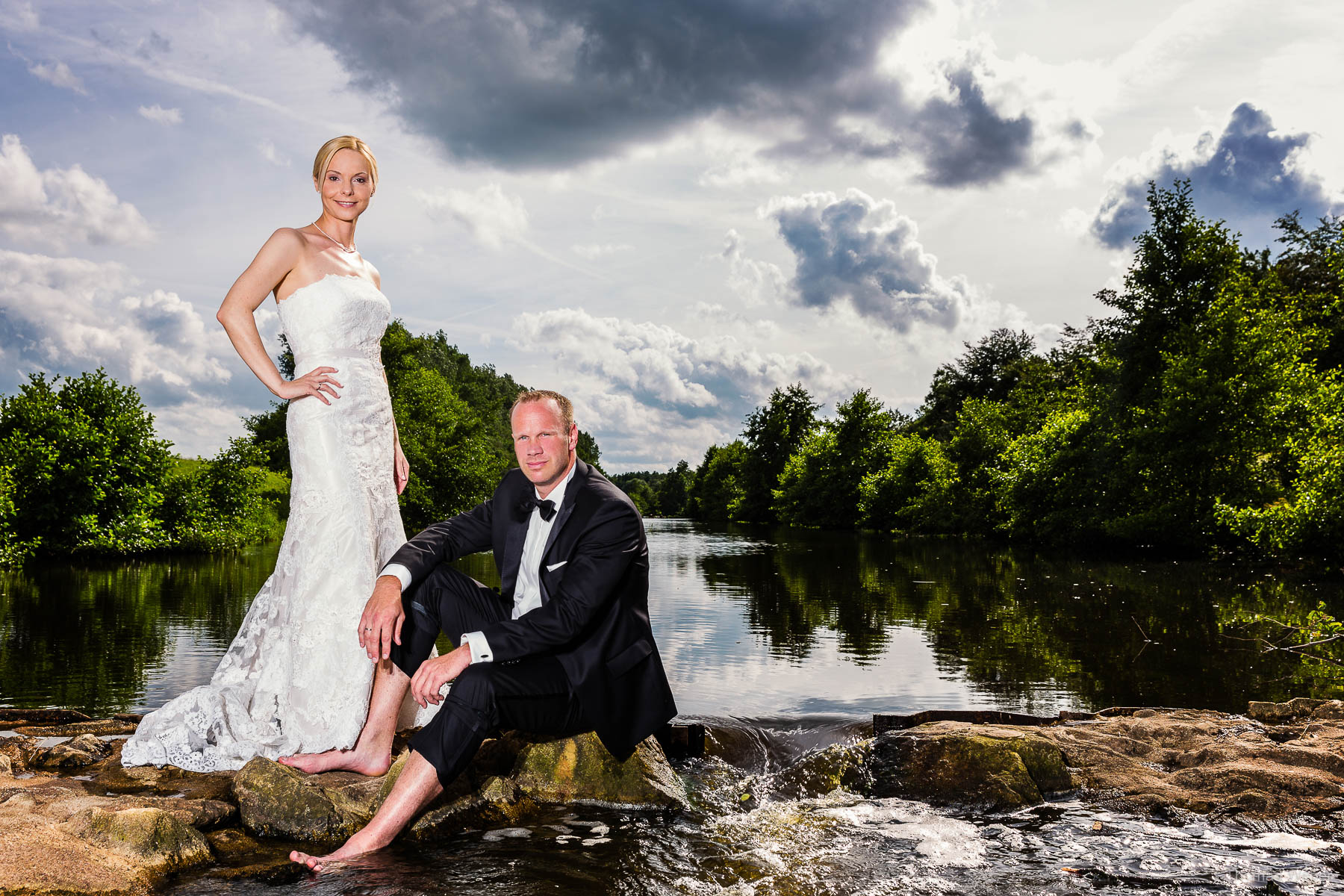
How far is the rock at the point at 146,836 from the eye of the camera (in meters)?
3.22

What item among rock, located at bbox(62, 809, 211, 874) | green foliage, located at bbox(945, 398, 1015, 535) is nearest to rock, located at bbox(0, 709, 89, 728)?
rock, located at bbox(62, 809, 211, 874)

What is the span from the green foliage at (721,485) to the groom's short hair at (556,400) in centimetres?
6975

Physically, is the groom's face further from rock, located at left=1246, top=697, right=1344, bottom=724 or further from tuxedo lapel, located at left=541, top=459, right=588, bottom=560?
rock, located at left=1246, top=697, right=1344, bottom=724

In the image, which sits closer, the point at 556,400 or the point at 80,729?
the point at 556,400

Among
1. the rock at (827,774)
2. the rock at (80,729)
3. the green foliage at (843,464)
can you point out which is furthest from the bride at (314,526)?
the green foliage at (843,464)

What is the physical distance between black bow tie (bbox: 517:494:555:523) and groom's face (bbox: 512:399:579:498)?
0.11 metres

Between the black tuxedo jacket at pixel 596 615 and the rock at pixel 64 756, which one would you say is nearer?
the black tuxedo jacket at pixel 596 615

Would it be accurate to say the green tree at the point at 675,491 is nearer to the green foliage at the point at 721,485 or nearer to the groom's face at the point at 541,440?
the green foliage at the point at 721,485

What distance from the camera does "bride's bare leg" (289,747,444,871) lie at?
346cm

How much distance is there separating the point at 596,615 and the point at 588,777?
37.0 inches

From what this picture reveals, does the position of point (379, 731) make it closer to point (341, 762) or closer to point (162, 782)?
point (341, 762)

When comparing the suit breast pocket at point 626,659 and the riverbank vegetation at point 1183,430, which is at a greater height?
the riverbank vegetation at point 1183,430

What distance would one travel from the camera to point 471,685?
3623mm

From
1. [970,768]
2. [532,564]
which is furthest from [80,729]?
[970,768]
